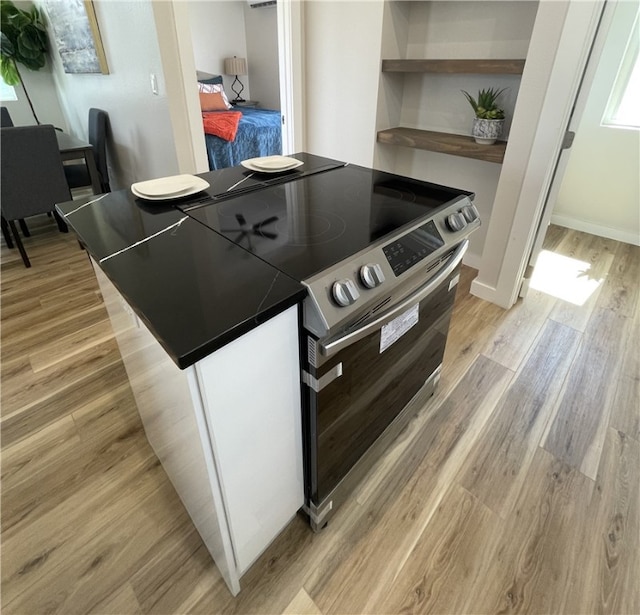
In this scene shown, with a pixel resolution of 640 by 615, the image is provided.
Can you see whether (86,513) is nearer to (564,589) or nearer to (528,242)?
(564,589)

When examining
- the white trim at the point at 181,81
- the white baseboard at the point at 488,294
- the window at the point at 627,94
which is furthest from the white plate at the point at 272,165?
the window at the point at 627,94

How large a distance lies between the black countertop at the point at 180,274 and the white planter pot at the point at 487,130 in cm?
166

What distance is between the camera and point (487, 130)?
207 centimetres

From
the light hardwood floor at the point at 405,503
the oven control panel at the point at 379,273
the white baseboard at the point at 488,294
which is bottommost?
the light hardwood floor at the point at 405,503

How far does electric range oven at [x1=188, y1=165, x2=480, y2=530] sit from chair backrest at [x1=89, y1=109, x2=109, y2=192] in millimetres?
2738

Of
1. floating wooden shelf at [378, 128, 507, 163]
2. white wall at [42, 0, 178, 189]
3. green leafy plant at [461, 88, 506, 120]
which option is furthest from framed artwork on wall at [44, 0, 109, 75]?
green leafy plant at [461, 88, 506, 120]

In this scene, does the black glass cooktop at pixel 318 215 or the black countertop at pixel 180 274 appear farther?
the black glass cooktop at pixel 318 215

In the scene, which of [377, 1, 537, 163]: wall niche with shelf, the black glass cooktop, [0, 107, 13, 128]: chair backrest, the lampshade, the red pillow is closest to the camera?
the black glass cooktop

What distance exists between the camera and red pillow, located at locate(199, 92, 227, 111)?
4586mm

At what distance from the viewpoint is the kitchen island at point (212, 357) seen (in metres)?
0.68

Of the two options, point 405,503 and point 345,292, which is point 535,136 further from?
point 405,503

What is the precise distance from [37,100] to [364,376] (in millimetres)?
5448

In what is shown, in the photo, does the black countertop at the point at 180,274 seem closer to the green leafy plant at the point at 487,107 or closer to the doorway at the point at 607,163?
the green leafy plant at the point at 487,107

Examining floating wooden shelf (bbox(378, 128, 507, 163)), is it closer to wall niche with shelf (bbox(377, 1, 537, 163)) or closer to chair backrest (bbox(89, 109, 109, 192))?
wall niche with shelf (bbox(377, 1, 537, 163))
